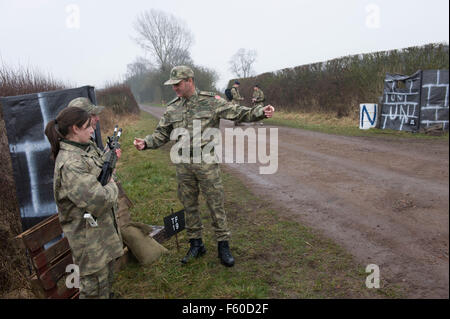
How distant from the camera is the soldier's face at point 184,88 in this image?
11.0 ft

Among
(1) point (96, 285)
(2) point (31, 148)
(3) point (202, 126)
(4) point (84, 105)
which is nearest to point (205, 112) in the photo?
(3) point (202, 126)

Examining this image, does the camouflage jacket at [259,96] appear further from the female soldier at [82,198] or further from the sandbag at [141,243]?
the female soldier at [82,198]

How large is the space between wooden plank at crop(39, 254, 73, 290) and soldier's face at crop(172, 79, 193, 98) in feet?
6.84

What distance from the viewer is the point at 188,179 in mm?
3438

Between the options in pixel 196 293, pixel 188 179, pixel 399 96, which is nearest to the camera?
pixel 399 96

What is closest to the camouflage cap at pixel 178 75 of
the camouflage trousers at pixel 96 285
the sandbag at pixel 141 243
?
the sandbag at pixel 141 243

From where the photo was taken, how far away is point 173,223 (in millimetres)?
3734

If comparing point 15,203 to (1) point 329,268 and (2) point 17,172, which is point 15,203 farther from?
(1) point 329,268

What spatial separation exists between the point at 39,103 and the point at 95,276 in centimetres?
251

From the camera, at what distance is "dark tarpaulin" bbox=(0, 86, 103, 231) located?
12.2 ft

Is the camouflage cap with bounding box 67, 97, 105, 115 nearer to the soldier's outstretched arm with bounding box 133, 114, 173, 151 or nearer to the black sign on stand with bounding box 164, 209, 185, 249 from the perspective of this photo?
the soldier's outstretched arm with bounding box 133, 114, 173, 151

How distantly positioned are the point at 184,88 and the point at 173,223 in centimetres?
166

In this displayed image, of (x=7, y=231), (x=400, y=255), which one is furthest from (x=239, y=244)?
(x=7, y=231)

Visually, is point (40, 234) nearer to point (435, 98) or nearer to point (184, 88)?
point (184, 88)
